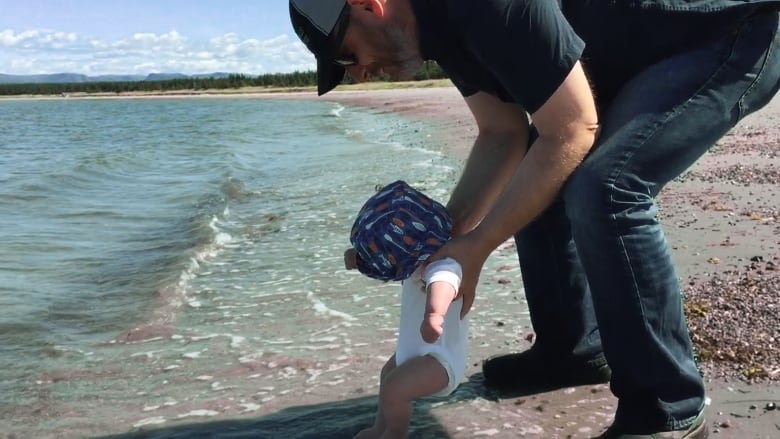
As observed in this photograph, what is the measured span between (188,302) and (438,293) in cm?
310

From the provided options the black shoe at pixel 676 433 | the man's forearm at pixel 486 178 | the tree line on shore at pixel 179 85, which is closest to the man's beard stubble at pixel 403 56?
the man's forearm at pixel 486 178

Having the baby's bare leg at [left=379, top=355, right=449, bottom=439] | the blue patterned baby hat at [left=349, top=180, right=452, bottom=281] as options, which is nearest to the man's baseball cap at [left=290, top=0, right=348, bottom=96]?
the blue patterned baby hat at [left=349, top=180, right=452, bottom=281]

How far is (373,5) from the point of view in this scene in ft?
6.98

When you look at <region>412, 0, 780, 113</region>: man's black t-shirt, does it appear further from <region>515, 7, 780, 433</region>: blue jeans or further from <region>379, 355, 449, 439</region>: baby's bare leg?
<region>379, 355, 449, 439</region>: baby's bare leg

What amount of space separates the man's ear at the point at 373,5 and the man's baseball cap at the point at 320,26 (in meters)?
0.03

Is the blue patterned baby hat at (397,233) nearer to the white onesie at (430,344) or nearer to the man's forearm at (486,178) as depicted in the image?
the white onesie at (430,344)

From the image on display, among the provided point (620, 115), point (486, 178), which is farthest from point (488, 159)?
point (620, 115)

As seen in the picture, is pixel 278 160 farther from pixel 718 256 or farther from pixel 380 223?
pixel 380 223

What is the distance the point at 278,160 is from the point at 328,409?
1257 centimetres

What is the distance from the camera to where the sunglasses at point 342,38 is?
Answer: 7.12 feet

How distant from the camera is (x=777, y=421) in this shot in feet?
8.38

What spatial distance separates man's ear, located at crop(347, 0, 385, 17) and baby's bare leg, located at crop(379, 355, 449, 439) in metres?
1.04

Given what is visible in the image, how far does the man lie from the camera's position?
2.17 m

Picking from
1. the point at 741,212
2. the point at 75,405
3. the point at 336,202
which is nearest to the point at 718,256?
the point at 741,212
